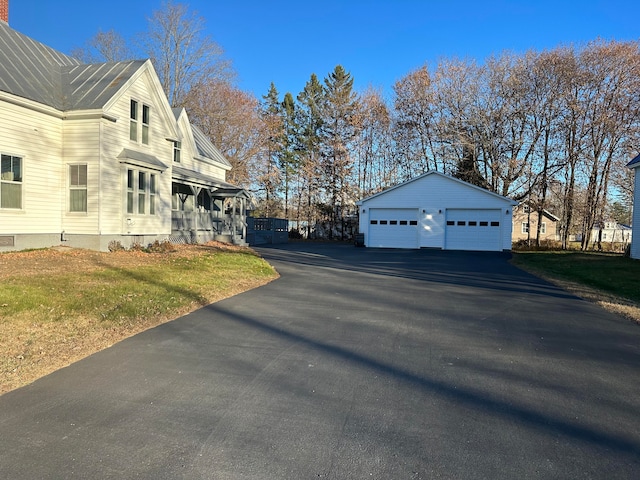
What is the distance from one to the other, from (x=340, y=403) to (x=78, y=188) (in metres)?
13.5

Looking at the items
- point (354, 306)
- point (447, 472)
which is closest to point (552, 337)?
point (354, 306)

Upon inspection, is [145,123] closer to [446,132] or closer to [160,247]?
[160,247]

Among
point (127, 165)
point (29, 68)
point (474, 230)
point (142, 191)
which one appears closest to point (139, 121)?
point (127, 165)

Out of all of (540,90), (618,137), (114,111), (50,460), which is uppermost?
(540,90)

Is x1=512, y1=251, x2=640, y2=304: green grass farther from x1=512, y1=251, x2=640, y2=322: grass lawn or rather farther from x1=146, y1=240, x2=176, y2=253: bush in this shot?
x1=146, y1=240, x2=176, y2=253: bush

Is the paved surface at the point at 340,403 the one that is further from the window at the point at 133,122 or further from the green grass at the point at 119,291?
the window at the point at 133,122

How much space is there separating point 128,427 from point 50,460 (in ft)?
1.87

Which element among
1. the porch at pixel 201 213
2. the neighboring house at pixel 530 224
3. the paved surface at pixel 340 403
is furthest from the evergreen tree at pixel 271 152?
the paved surface at pixel 340 403

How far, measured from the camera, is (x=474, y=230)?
86.7ft

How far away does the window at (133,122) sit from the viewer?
15483 millimetres

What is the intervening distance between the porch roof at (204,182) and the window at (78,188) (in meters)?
5.29

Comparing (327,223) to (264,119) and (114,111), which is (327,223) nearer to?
(264,119)

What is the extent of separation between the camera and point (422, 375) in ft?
14.9

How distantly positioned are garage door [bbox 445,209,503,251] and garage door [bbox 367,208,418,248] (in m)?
2.17
